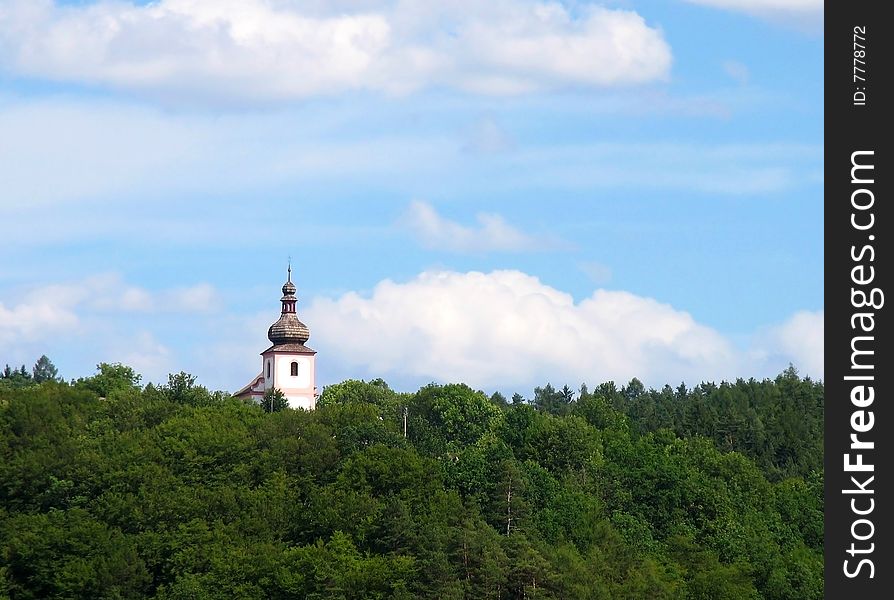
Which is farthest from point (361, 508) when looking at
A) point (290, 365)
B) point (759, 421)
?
point (759, 421)

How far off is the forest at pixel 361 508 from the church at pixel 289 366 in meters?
8.53

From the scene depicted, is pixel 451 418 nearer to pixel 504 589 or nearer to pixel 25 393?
pixel 25 393

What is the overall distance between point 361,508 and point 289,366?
36.2m

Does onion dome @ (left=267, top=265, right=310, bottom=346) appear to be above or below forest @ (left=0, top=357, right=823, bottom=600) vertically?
above

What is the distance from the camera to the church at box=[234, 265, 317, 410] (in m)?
119

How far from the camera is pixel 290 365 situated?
11969 centimetres

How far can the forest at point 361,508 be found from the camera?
78.8 metres

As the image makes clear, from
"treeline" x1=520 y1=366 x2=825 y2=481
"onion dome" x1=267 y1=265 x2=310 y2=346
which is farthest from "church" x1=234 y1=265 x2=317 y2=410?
"treeline" x1=520 y1=366 x2=825 y2=481

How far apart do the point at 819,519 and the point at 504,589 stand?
2788 centimetres

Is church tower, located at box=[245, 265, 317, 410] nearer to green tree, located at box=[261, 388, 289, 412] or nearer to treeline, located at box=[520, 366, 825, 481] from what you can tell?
green tree, located at box=[261, 388, 289, 412]

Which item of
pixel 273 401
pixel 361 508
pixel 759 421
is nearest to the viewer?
pixel 361 508

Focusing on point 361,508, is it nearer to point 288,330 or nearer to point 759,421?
point 288,330
